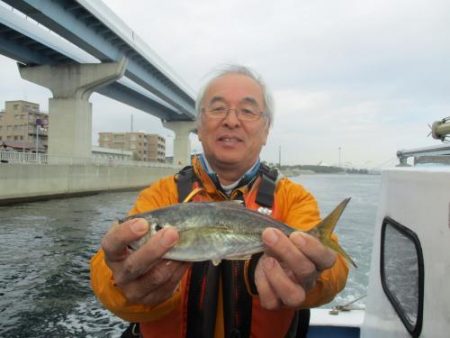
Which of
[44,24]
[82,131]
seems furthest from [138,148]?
[44,24]

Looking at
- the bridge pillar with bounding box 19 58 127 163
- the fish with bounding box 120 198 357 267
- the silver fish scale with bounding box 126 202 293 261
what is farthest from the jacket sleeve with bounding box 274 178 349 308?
the bridge pillar with bounding box 19 58 127 163

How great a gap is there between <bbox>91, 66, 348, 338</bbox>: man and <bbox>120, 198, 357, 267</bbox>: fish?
16 cm

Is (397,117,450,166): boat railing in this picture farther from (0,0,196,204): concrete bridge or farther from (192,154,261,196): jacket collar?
(0,0,196,204): concrete bridge

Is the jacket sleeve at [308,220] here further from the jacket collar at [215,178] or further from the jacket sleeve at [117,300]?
the jacket sleeve at [117,300]

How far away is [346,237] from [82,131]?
28.5 meters

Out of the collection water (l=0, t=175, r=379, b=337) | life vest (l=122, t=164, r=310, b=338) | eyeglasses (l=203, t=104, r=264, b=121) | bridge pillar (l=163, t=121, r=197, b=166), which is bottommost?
water (l=0, t=175, r=379, b=337)

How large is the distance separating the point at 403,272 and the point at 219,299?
4.37 feet

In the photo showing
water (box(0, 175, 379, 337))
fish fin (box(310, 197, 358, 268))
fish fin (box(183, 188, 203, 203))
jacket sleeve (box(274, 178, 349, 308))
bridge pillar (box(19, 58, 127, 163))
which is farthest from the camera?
bridge pillar (box(19, 58, 127, 163))

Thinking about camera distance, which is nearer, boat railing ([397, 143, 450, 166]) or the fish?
the fish

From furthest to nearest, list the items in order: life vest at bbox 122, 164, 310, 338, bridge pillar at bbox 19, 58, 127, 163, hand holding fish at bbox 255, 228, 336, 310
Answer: bridge pillar at bbox 19, 58, 127, 163 → life vest at bbox 122, 164, 310, 338 → hand holding fish at bbox 255, 228, 336, 310

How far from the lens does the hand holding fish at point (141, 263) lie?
220 centimetres

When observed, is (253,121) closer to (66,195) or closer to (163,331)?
(163,331)

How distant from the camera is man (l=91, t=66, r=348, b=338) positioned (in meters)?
2.22

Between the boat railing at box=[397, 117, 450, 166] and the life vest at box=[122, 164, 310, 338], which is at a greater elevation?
the boat railing at box=[397, 117, 450, 166]
